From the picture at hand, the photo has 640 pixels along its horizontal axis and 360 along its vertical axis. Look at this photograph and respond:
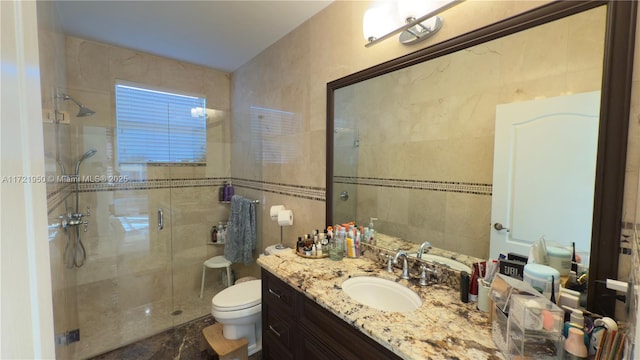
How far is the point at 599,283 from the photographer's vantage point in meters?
0.85

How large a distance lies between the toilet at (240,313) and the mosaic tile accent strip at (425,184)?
111cm

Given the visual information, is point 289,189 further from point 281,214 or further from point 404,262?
point 404,262

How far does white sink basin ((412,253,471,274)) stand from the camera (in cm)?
121

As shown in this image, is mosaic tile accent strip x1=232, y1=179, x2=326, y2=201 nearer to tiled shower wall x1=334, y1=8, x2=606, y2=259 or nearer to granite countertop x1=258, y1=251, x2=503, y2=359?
tiled shower wall x1=334, y1=8, x2=606, y2=259

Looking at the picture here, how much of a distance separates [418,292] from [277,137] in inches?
65.4

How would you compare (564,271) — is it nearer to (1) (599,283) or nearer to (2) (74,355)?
(1) (599,283)

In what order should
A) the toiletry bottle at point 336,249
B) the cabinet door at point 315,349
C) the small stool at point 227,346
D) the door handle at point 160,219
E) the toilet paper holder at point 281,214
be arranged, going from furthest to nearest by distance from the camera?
the door handle at point 160,219
the toilet paper holder at point 281,214
the small stool at point 227,346
the toiletry bottle at point 336,249
the cabinet door at point 315,349

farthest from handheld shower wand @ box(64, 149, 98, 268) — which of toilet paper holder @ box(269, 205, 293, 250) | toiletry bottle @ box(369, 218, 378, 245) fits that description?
toiletry bottle @ box(369, 218, 378, 245)

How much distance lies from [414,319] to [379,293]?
37 centimetres

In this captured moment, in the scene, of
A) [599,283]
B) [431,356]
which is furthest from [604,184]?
[431,356]

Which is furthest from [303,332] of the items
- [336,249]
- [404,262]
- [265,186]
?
[265,186]

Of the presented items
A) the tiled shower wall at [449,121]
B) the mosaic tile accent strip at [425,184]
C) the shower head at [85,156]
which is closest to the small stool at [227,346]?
the tiled shower wall at [449,121]

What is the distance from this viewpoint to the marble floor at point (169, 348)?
81.2 inches

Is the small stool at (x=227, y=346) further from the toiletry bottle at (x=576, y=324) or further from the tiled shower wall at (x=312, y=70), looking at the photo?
the toiletry bottle at (x=576, y=324)
